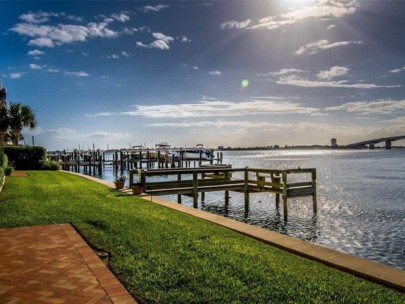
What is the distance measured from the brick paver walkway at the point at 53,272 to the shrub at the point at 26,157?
2598cm

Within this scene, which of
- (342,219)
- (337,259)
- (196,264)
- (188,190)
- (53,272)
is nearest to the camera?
(53,272)

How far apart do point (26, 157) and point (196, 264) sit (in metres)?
30.1

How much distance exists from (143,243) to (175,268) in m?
1.66

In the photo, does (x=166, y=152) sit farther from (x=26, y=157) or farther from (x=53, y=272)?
(x=53, y=272)

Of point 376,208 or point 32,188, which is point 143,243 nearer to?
point 32,188

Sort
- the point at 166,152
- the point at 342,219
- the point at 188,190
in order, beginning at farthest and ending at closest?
the point at 166,152 → the point at 342,219 → the point at 188,190

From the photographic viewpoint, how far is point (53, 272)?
547 cm

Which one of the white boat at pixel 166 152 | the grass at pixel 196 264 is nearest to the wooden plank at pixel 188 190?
the grass at pixel 196 264

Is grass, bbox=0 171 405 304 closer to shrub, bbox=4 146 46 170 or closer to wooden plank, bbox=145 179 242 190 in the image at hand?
wooden plank, bbox=145 179 242 190

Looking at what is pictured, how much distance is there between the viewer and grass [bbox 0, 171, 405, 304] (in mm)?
4668

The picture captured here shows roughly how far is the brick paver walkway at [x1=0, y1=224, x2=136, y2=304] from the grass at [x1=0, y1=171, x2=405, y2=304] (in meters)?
0.33

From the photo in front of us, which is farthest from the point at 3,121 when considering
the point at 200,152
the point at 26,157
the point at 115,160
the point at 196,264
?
the point at 196,264

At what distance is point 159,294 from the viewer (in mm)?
4676

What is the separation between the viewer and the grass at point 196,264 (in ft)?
15.3
